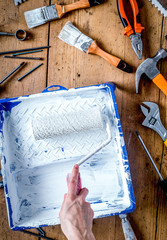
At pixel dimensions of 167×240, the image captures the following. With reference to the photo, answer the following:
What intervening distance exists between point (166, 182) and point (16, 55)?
2.38ft

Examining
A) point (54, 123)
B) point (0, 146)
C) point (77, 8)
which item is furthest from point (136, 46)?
point (0, 146)

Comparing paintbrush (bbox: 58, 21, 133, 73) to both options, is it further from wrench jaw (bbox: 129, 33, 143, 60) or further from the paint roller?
the paint roller

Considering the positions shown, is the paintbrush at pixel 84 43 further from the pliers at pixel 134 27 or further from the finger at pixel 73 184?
the finger at pixel 73 184

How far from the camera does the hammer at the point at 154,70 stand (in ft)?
2.74

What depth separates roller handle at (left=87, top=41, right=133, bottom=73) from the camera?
84cm

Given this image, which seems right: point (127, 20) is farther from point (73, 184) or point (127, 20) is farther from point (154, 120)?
point (73, 184)

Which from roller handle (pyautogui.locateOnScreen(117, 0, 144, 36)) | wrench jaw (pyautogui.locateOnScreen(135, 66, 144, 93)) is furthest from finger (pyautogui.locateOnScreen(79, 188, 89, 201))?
roller handle (pyautogui.locateOnScreen(117, 0, 144, 36))

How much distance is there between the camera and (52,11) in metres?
0.85

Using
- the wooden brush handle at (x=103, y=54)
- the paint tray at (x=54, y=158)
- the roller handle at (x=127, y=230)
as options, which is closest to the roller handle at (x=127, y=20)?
the wooden brush handle at (x=103, y=54)

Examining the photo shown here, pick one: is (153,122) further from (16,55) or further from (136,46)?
(16,55)

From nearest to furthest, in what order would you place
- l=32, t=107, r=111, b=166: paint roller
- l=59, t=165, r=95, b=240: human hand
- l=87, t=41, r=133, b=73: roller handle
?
1. l=59, t=165, r=95, b=240: human hand
2. l=32, t=107, r=111, b=166: paint roller
3. l=87, t=41, r=133, b=73: roller handle

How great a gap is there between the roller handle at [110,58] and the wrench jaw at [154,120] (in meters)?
0.16

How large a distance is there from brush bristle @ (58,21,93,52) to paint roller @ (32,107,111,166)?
0.26m

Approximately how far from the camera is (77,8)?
0.86m
